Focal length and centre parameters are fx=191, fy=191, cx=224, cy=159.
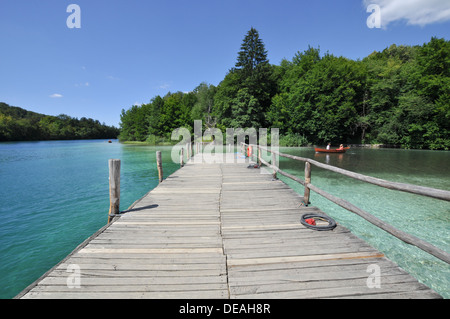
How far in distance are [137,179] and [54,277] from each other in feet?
36.6

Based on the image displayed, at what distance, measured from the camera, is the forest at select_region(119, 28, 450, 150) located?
95.9ft

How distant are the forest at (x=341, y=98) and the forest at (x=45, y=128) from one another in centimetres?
8627

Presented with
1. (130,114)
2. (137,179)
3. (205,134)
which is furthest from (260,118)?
(130,114)

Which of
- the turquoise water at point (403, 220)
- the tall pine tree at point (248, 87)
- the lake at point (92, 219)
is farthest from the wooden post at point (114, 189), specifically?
the tall pine tree at point (248, 87)

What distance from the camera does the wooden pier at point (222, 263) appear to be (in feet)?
6.98

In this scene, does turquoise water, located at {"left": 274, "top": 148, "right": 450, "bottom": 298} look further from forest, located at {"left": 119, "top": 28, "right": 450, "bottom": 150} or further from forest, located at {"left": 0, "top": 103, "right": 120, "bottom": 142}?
forest, located at {"left": 0, "top": 103, "right": 120, "bottom": 142}

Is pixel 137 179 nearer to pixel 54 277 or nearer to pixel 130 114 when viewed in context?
pixel 54 277

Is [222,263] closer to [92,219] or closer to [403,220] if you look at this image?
[92,219]

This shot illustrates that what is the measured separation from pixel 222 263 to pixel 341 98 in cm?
4287

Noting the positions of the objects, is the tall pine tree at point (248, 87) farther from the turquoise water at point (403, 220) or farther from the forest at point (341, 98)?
the turquoise water at point (403, 220)

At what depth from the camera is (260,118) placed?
38.5 m

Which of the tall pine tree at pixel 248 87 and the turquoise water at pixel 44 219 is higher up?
the tall pine tree at pixel 248 87

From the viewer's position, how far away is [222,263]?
8.59 feet

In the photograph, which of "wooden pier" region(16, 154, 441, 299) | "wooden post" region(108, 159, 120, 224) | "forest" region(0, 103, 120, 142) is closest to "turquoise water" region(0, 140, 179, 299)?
"wooden post" region(108, 159, 120, 224)
